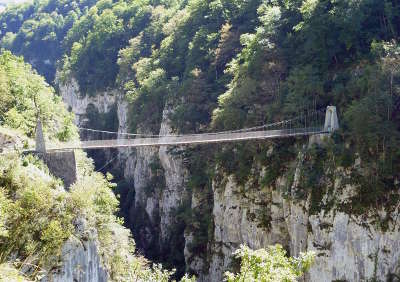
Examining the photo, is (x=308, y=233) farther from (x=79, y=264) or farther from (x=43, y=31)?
(x=43, y=31)

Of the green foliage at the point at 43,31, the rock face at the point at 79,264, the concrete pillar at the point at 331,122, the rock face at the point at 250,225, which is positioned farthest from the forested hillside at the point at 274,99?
the green foliage at the point at 43,31

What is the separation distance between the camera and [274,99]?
29406 millimetres

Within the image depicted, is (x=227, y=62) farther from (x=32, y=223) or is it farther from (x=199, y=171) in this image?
(x=32, y=223)

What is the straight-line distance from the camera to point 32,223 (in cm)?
1859

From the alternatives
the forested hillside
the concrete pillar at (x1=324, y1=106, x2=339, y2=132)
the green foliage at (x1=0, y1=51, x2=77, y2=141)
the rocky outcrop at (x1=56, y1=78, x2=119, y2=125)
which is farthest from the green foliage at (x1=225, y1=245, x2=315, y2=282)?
the rocky outcrop at (x1=56, y1=78, x2=119, y2=125)

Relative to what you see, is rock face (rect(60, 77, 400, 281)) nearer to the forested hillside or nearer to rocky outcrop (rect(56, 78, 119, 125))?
the forested hillside

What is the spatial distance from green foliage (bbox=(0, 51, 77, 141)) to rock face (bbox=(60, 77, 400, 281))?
26.7ft

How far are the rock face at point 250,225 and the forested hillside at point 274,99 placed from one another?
0.62 feet

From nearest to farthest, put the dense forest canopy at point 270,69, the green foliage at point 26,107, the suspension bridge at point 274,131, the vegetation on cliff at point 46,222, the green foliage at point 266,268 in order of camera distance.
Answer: the green foliage at point 266,268 < the vegetation on cliff at point 46,222 < the dense forest canopy at point 270,69 < the suspension bridge at point 274,131 < the green foliage at point 26,107

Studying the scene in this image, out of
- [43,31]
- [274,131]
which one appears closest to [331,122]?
[274,131]

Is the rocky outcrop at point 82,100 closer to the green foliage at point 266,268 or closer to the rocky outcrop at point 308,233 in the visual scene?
the rocky outcrop at point 308,233

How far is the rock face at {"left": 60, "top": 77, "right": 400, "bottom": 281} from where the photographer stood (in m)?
22.1

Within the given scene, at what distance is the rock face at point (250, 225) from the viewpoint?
22.1 m

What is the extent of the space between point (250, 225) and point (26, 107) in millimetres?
13347
